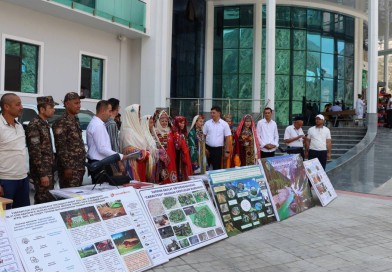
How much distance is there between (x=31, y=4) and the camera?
45.6 feet

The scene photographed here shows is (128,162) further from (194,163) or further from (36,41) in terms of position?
(36,41)

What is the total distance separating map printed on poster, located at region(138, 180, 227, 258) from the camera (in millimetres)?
4746

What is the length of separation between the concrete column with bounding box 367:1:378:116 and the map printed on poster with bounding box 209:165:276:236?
13.9 metres

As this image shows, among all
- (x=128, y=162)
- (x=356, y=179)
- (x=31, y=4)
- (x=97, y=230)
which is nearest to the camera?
(x=97, y=230)

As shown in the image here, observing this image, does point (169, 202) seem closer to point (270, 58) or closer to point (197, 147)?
point (197, 147)

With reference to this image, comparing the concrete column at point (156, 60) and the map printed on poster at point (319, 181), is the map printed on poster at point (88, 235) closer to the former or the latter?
the map printed on poster at point (319, 181)

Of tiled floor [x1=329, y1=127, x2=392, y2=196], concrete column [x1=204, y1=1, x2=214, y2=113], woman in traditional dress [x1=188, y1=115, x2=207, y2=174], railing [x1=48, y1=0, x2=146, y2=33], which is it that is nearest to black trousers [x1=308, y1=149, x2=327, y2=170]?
tiled floor [x1=329, y1=127, x2=392, y2=196]

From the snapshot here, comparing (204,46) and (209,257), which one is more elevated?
(204,46)

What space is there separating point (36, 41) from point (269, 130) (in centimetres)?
969

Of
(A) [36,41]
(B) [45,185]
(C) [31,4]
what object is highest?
(C) [31,4]

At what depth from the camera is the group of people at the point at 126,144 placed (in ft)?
14.6

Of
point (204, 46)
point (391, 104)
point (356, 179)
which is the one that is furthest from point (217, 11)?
point (356, 179)

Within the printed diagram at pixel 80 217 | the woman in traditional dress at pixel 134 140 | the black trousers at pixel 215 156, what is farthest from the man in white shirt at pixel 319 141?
the printed diagram at pixel 80 217

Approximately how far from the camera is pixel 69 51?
1606 cm
